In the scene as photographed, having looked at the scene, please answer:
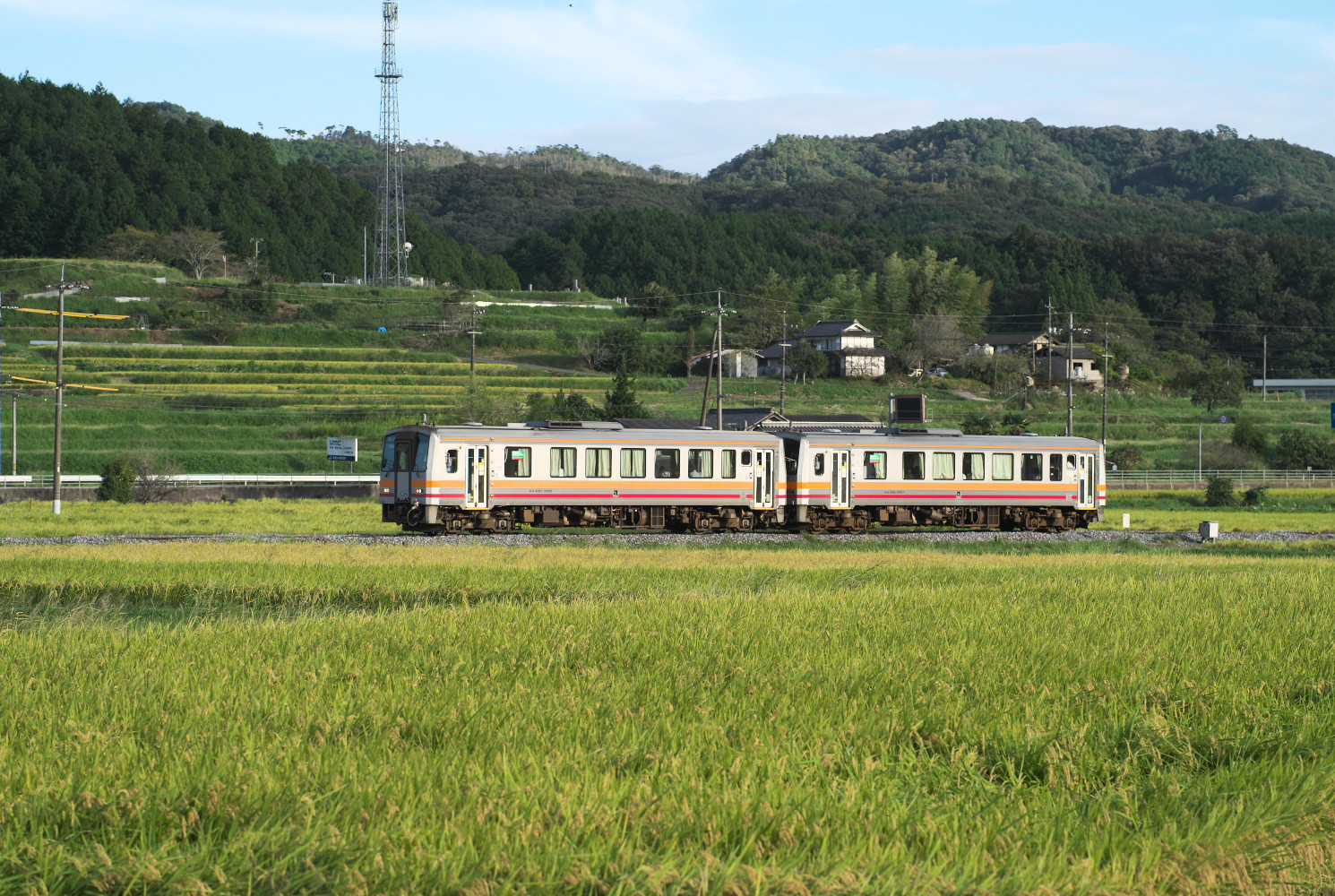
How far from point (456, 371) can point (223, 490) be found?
3412 cm

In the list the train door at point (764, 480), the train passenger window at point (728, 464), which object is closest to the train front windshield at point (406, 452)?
the train passenger window at point (728, 464)

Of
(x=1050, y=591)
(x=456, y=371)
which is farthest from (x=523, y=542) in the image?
(x=456, y=371)

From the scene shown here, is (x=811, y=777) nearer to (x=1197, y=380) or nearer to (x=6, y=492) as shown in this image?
(x=6, y=492)

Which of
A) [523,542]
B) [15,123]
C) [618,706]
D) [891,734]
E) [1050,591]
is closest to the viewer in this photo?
[891,734]

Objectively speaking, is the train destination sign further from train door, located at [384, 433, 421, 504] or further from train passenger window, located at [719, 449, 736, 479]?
train passenger window, located at [719, 449, 736, 479]

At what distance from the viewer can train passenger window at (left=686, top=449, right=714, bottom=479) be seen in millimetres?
30359

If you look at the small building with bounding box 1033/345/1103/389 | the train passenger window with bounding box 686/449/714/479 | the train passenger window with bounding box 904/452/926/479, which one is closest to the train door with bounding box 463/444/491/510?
the train passenger window with bounding box 686/449/714/479

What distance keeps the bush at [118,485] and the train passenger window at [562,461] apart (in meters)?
17.8

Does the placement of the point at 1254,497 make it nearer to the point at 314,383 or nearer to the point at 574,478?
the point at 574,478

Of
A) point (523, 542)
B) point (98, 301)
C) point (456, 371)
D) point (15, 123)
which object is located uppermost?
point (15, 123)

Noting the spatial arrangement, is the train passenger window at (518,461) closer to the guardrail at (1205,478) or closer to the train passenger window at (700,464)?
the train passenger window at (700,464)

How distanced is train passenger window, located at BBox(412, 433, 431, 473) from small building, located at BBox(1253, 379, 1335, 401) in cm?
8996

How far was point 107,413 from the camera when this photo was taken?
198 ft

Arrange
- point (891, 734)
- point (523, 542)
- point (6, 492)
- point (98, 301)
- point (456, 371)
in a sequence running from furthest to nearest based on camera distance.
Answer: point (98, 301)
point (456, 371)
point (6, 492)
point (523, 542)
point (891, 734)
